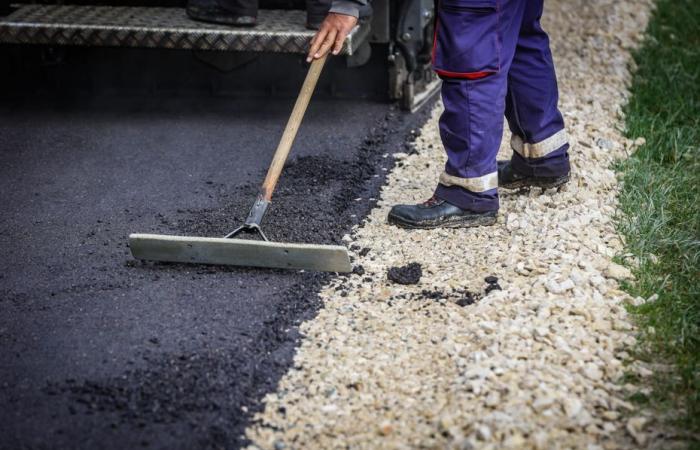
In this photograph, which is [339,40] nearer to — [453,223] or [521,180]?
[453,223]

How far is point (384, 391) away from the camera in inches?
106

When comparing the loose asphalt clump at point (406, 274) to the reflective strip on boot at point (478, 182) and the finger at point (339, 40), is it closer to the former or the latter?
the reflective strip on boot at point (478, 182)

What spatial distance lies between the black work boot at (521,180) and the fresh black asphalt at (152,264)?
632mm

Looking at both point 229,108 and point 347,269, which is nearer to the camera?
point 347,269

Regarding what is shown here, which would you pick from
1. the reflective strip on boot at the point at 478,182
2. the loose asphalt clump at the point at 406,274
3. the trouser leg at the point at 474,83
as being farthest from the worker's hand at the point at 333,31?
the loose asphalt clump at the point at 406,274

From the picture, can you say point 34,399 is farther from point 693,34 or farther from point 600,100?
point 693,34

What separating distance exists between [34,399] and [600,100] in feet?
13.0

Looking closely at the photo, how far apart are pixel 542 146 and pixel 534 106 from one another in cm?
19

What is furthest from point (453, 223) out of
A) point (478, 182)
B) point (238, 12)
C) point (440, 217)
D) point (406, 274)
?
point (238, 12)

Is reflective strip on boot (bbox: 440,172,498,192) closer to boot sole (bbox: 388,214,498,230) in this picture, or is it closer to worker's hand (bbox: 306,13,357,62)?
boot sole (bbox: 388,214,498,230)

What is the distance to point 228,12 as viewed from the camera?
4914mm

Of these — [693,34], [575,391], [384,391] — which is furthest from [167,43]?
[693,34]

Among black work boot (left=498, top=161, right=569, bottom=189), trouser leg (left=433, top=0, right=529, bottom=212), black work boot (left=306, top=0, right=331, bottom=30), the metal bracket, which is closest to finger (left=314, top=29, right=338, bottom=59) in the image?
trouser leg (left=433, top=0, right=529, bottom=212)

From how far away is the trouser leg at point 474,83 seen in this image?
11.4ft
